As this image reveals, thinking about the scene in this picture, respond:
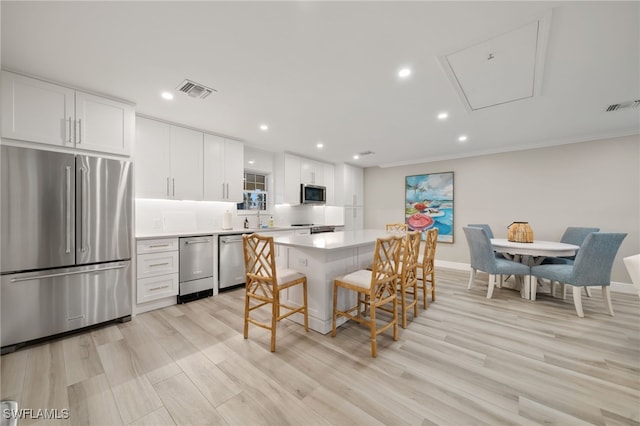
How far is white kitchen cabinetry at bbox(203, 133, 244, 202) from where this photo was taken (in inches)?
153

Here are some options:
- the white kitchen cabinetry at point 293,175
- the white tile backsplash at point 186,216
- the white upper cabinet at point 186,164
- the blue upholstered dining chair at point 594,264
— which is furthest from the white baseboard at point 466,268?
the white upper cabinet at point 186,164

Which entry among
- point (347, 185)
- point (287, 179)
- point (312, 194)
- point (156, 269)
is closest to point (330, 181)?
point (347, 185)

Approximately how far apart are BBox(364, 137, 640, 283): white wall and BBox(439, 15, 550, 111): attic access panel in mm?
2697

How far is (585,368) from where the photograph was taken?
1.90 metres

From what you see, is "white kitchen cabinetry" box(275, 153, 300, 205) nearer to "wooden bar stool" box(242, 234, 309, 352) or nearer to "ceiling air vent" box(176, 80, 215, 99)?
"ceiling air vent" box(176, 80, 215, 99)

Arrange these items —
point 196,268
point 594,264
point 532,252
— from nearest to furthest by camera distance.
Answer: point 594,264 < point 532,252 < point 196,268

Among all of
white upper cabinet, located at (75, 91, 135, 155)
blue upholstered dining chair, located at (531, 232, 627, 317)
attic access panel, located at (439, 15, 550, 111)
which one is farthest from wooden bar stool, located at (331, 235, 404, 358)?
white upper cabinet, located at (75, 91, 135, 155)

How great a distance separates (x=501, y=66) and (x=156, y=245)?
4.28m

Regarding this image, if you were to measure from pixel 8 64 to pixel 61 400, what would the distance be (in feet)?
9.32

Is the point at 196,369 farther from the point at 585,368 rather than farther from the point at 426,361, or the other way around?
the point at 585,368

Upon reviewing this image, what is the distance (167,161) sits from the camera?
3445 millimetres

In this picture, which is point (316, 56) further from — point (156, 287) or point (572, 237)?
point (572, 237)

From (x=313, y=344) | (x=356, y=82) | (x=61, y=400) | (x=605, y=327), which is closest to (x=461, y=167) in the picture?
(x=605, y=327)

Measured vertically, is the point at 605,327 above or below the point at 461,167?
below
